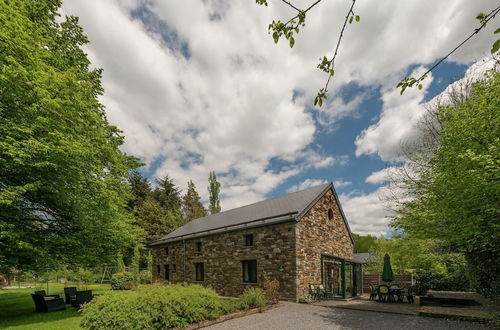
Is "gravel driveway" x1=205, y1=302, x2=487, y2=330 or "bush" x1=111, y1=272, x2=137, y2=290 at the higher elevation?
"gravel driveway" x1=205, y1=302, x2=487, y2=330

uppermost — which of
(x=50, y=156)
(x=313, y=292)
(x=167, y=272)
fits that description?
(x=50, y=156)

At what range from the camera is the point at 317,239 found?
52.1 ft

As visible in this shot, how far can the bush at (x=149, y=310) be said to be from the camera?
7.30m

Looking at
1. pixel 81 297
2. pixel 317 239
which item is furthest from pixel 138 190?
pixel 317 239

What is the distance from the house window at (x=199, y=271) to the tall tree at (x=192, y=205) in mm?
22595

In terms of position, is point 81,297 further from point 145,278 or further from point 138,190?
point 138,190

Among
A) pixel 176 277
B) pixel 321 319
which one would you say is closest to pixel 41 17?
pixel 321 319

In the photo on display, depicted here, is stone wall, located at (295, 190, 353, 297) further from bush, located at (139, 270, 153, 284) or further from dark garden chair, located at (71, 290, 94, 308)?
bush, located at (139, 270, 153, 284)

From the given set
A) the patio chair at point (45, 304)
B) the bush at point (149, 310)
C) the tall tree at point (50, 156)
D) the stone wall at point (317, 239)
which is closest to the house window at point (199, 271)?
the tall tree at point (50, 156)

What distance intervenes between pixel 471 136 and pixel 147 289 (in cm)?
1295

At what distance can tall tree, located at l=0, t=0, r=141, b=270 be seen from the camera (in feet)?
28.5

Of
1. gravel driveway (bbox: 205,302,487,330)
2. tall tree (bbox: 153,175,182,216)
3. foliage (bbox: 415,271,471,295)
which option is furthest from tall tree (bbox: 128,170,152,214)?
foliage (bbox: 415,271,471,295)

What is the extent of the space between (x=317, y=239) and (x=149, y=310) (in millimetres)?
11136

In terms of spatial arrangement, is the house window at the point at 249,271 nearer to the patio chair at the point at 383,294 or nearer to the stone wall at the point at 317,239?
the stone wall at the point at 317,239
